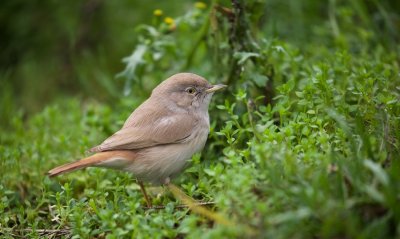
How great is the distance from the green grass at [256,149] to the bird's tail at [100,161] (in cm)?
14

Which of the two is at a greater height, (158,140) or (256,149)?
(256,149)

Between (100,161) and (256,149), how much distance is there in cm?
139

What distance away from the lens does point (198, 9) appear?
6.04 metres

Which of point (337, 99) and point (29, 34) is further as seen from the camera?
point (29, 34)

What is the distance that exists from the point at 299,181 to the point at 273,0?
4316 millimetres

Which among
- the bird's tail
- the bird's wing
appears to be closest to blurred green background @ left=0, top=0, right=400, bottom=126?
the bird's wing

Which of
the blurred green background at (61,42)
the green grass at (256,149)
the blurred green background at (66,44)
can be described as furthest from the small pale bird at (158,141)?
the blurred green background at (61,42)

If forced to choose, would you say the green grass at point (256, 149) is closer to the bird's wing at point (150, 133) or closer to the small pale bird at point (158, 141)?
the small pale bird at point (158, 141)

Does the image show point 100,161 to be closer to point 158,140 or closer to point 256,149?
point 158,140

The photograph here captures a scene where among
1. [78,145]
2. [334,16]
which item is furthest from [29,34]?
[334,16]

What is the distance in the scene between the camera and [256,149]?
3.26 metres

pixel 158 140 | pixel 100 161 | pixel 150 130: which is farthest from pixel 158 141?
pixel 100 161

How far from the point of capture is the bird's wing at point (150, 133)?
4348 millimetres

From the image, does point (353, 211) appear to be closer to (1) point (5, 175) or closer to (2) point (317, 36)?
(1) point (5, 175)
